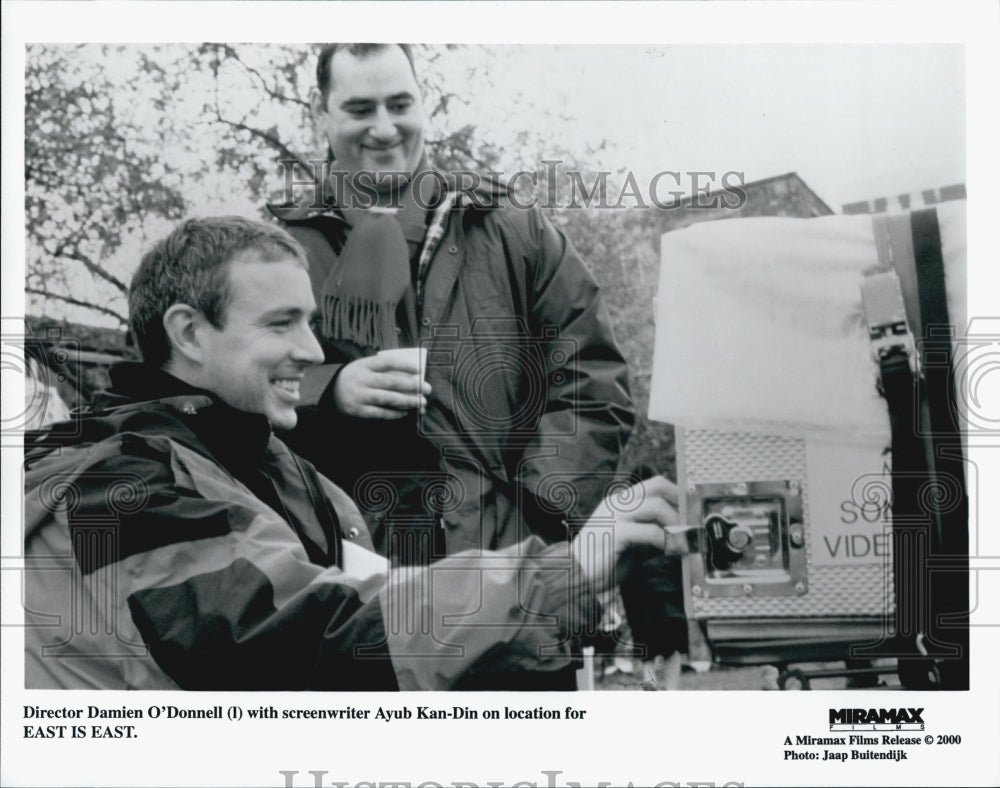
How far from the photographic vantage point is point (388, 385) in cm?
380

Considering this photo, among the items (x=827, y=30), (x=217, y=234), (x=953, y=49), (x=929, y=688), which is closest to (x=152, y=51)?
(x=217, y=234)

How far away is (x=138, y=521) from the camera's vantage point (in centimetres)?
372

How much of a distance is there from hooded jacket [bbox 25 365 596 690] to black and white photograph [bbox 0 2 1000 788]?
2cm

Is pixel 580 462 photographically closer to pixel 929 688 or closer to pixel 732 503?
pixel 732 503

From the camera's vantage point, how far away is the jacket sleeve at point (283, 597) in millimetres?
3674

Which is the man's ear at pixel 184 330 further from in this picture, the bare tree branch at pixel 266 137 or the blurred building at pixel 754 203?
the blurred building at pixel 754 203

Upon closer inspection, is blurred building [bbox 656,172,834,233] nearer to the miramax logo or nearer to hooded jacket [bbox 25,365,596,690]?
hooded jacket [bbox 25,365,596,690]

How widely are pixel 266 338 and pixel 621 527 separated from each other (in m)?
1.24

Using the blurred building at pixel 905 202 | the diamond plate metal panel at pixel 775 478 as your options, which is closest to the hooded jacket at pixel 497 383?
the diamond plate metal panel at pixel 775 478

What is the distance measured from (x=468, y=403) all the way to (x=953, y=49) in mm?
1864

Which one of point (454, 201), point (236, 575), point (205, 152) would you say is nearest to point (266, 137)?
point (205, 152)

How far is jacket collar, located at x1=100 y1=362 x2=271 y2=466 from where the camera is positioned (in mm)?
3770

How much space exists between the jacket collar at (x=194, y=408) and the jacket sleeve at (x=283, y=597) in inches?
3.2

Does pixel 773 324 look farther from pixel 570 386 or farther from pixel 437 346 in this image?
pixel 437 346
